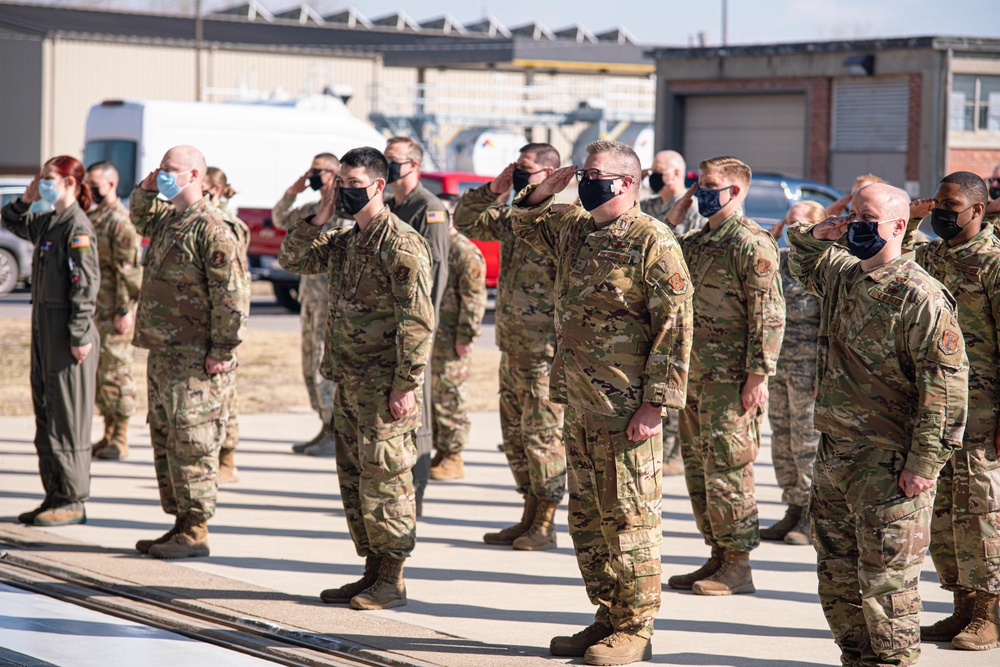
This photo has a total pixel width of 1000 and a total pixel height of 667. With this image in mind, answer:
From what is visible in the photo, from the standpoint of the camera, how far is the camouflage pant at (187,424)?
6863 millimetres

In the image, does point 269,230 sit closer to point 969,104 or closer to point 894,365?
point 969,104

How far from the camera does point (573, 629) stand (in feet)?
19.2

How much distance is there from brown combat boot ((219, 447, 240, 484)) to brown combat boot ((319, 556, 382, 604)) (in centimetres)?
312

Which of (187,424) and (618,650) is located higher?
(187,424)

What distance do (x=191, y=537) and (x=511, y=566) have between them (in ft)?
5.48

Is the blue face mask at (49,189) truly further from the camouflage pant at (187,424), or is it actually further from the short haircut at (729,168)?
the short haircut at (729,168)

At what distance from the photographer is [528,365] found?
750cm

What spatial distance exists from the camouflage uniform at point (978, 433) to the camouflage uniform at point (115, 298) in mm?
5950

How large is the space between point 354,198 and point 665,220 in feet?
9.72

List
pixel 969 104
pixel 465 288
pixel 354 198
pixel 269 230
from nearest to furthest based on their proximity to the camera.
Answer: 1. pixel 354 198
2. pixel 465 288
3. pixel 269 230
4. pixel 969 104

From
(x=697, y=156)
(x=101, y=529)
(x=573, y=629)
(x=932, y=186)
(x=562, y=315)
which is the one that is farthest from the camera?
(x=697, y=156)

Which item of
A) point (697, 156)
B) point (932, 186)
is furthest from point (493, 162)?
point (932, 186)

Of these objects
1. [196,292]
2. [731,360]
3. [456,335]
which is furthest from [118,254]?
[731,360]

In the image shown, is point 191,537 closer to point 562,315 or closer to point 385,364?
point 385,364
